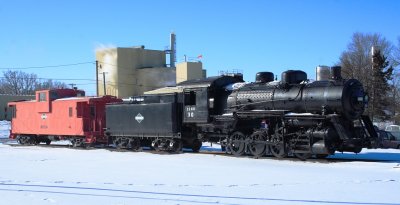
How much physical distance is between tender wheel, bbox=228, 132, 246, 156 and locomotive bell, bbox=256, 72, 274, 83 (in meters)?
2.33

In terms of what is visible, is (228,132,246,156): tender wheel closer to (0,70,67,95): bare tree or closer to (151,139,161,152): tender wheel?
(151,139,161,152): tender wheel

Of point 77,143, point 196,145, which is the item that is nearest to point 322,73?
point 196,145

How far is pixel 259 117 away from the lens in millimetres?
17812

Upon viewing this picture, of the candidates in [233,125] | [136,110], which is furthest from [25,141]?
[233,125]

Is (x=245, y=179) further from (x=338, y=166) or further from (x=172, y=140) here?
(x=172, y=140)

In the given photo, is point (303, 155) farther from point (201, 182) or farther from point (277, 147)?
point (201, 182)

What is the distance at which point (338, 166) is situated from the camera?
1417 cm

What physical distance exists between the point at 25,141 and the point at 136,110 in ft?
37.5

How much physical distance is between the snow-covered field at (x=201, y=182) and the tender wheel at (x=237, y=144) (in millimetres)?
2172

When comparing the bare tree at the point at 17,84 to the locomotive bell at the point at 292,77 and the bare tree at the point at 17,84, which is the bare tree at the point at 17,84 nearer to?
the bare tree at the point at 17,84

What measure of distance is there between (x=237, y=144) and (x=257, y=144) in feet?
3.37

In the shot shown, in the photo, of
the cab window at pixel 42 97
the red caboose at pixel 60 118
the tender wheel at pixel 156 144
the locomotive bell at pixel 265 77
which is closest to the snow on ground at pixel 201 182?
the locomotive bell at pixel 265 77

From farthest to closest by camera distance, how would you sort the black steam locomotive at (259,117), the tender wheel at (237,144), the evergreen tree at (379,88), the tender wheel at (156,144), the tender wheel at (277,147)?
the evergreen tree at (379,88) → the tender wheel at (156,144) → the tender wheel at (237,144) → the tender wheel at (277,147) → the black steam locomotive at (259,117)

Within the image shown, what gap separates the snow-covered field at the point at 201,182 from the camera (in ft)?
29.4
